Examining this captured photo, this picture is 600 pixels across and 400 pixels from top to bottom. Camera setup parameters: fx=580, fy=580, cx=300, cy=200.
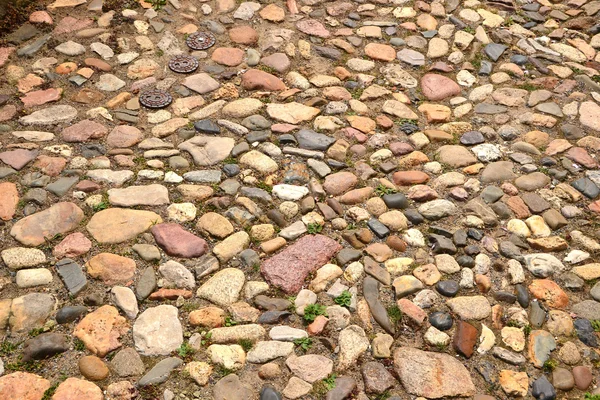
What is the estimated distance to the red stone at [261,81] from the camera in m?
5.36

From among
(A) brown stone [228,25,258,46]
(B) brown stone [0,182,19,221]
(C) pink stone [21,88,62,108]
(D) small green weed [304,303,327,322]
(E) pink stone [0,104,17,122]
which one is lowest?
(D) small green weed [304,303,327,322]

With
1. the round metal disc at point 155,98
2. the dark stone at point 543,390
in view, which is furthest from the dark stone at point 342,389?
the round metal disc at point 155,98

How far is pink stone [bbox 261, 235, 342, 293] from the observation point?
3791 millimetres

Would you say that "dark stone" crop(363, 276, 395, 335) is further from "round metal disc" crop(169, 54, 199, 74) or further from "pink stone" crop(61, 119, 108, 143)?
"round metal disc" crop(169, 54, 199, 74)

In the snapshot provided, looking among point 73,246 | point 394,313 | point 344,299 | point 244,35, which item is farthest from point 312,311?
point 244,35

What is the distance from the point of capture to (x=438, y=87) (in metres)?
5.53

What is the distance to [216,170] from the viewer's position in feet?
15.0

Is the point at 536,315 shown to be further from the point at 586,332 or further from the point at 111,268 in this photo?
the point at 111,268

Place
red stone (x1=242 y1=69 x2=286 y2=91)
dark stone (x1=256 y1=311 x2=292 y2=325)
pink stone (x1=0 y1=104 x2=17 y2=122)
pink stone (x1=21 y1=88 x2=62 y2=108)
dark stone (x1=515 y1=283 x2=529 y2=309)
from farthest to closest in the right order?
red stone (x1=242 y1=69 x2=286 y2=91) → pink stone (x1=21 y1=88 x2=62 y2=108) → pink stone (x1=0 y1=104 x2=17 y2=122) → dark stone (x1=515 y1=283 x2=529 y2=309) → dark stone (x1=256 y1=311 x2=292 y2=325)

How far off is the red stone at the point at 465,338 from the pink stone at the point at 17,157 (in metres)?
3.40

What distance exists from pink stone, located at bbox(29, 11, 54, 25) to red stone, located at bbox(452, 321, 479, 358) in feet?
16.2

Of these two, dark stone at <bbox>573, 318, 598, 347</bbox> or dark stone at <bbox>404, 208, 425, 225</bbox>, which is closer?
dark stone at <bbox>573, 318, 598, 347</bbox>

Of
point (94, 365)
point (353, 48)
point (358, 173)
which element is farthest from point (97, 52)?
point (94, 365)

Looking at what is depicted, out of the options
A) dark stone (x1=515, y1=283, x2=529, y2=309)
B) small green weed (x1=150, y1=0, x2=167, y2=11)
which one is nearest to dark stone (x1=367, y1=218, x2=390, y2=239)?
dark stone (x1=515, y1=283, x2=529, y2=309)
